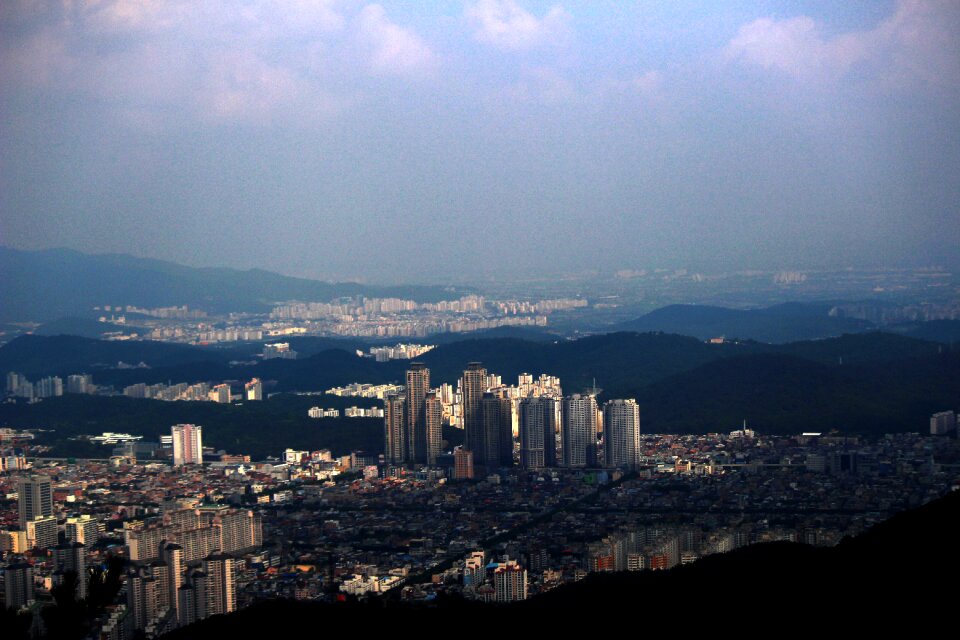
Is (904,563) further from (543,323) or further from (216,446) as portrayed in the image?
(543,323)

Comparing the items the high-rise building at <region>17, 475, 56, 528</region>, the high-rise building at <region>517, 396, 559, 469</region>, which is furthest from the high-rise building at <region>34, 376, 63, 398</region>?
the high-rise building at <region>17, 475, 56, 528</region>

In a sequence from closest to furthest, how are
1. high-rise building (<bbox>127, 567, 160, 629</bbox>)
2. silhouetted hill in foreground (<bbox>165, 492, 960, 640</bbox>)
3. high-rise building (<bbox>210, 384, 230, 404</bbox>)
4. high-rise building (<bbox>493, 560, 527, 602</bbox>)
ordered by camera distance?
silhouetted hill in foreground (<bbox>165, 492, 960, 640</bbox>), high-rise building (<bbox>127, 567, 160, 629</bbox>), high-rise building (<bbox>493, 560, 527, 602</bbox>), high-rise building (<bbox>210, 384, 230, 404</bbox>)

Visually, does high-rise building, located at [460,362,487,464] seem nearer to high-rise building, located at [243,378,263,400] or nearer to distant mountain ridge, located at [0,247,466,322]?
high-rise building, located at [243,378,263,400]

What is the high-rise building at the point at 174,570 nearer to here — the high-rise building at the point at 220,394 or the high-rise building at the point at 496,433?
the high-rise building at the point at 496,433

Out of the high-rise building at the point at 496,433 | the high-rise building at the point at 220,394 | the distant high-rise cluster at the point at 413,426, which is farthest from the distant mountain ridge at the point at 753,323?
the distant high-rise cluster at the point at 413,426

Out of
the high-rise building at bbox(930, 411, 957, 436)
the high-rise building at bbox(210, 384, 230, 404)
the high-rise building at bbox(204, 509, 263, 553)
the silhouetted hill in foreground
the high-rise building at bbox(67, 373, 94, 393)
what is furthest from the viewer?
the high-rise building at bbox(67, 373, 94, 393)

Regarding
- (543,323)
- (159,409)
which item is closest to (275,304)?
(543,323)
